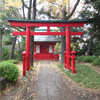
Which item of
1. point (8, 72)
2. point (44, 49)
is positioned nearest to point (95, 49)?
point (44, 49)

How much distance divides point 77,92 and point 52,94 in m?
0.89

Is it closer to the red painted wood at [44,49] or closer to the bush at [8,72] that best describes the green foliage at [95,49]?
the red painted wood at [44,49]

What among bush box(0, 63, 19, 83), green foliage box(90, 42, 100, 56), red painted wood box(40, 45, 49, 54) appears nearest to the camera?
bush box(0, 63, 19, 83)

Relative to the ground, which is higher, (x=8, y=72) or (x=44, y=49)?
(x=44, y=49)

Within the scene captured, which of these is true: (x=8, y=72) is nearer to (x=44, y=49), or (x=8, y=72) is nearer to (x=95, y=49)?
(x=95, y=49)

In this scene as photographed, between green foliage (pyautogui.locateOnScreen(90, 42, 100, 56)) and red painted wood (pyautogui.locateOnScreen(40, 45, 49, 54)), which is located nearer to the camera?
green foliage (pyautogui.locateOnScreen(90, 42, 100, 56))

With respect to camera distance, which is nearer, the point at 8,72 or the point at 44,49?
the point at 8,72

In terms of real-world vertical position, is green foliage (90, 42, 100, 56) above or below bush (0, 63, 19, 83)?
above

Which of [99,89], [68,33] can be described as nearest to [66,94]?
[99,89]

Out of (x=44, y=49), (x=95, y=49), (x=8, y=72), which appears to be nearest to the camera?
(x=8, y=72)

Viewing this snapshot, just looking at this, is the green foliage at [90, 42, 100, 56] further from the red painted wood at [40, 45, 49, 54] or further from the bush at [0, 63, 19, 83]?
the bush at [0, 63, 19, 83]

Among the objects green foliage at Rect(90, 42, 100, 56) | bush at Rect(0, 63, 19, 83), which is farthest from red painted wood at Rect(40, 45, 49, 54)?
bush at Rect(0, 63, 19, 83)

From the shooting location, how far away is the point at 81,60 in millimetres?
11773

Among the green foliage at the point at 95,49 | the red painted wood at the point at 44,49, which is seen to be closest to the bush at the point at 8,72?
the green foliage at the point at 95,49
